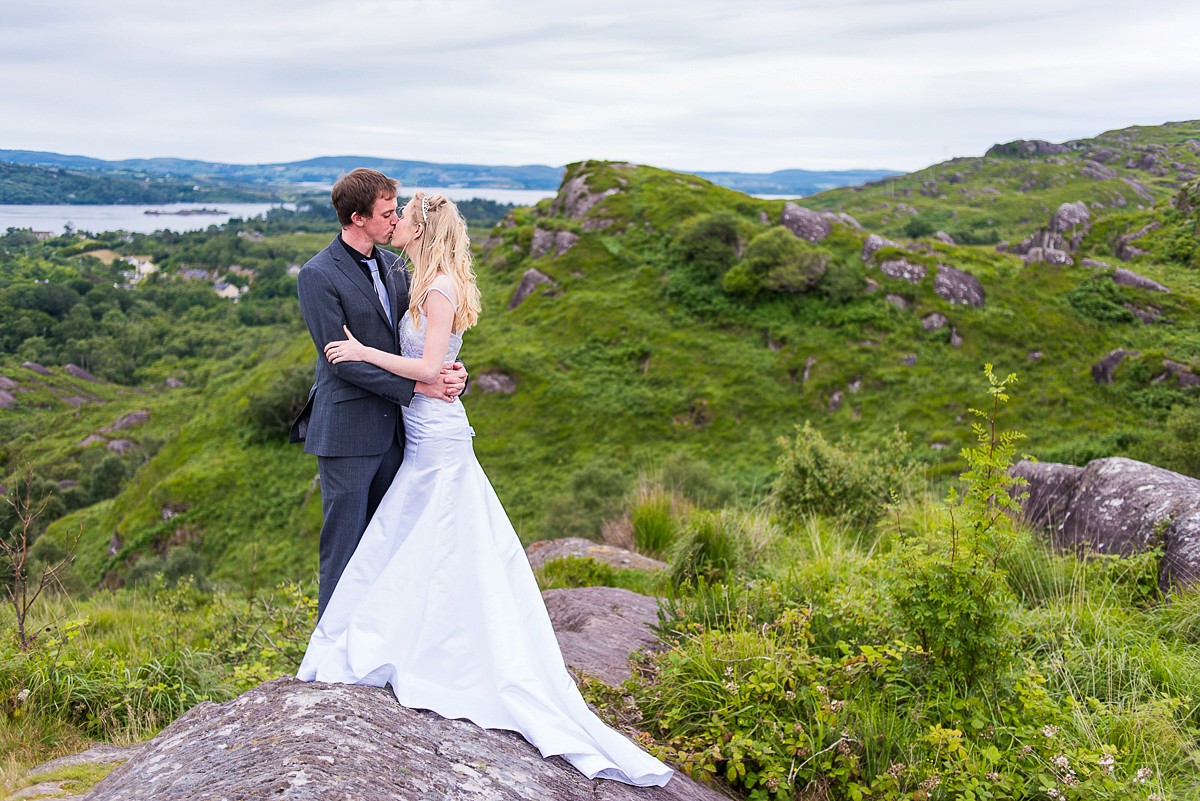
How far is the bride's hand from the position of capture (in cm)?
427

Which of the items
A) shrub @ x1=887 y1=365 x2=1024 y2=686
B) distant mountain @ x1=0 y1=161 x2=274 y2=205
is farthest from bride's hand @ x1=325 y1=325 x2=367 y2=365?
distant mountain @ x1=0 y1=161 x2=274 y2=205

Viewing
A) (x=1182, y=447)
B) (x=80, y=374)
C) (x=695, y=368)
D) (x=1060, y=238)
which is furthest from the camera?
(x=80, y=374)

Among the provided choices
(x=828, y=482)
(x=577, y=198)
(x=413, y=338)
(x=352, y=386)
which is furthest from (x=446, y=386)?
(x=577, y=198)

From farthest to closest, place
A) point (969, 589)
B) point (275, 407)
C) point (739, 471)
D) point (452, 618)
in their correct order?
point (275, 407) → point (739, 471) → point (969, 589) → point (452, 618)

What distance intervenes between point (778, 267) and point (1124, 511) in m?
40.7

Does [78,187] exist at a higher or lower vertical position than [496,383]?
higher

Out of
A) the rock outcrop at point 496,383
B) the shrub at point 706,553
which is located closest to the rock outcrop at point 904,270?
the rock outcrop at point 496,383

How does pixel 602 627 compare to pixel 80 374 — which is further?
pixel 80 374

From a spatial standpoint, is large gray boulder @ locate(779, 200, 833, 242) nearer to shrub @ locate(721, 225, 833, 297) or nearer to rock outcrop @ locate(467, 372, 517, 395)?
shrub @ locate(721, 225, 833, 297)

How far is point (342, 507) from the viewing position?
4.42 m

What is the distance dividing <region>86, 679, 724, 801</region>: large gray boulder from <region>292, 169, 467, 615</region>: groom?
1.07 meters

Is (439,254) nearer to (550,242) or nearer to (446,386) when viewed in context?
(446,386)

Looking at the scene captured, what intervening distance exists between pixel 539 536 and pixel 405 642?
25461 mm

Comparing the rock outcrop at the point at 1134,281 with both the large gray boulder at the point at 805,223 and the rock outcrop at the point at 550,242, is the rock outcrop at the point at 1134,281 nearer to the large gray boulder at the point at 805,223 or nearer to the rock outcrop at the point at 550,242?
the large gray boulder at the point at 805,223
